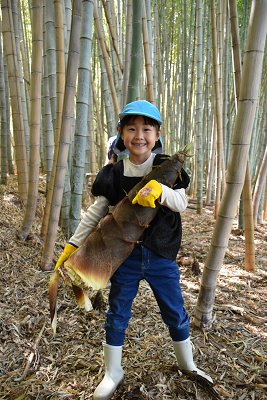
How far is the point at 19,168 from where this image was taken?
7.28 feet

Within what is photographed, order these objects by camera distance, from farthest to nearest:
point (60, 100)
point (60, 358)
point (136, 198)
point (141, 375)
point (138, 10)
Answer: point (60, 100), point (138, 10), point (60, 358), point (141, 375), point (136, 198)

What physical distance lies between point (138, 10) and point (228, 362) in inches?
65.4

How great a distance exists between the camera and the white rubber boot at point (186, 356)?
1.04m

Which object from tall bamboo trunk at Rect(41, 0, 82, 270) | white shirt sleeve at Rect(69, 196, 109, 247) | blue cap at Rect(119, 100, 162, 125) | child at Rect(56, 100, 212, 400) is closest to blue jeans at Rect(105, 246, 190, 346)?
child at Rect(56, 100, 212, 400)

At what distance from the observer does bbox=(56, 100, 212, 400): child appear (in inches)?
37.8

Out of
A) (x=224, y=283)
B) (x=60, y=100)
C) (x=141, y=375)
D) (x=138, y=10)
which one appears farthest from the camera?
(x=224, y=283)

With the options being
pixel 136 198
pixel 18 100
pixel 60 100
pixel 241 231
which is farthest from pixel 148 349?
pixel 241 231

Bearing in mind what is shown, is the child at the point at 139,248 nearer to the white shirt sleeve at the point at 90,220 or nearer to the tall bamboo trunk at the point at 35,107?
the white shirt sleeve at the point at 90,220

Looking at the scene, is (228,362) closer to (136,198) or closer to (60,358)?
(60,358)

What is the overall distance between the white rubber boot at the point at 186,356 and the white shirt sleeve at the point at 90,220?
0.54 meters

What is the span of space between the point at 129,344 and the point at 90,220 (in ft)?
2.21

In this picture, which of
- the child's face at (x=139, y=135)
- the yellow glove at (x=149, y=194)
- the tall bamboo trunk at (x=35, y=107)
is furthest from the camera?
the tall bamboo trunk at (x=35, y=107)

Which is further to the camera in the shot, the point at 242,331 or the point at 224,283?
the point at 224,283

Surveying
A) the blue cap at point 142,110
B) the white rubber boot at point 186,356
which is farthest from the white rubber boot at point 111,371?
the blue cap at point 142,110
